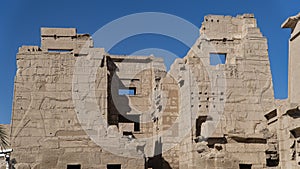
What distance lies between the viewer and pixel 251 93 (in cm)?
1397

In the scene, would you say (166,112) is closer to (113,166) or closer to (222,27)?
(113,166)

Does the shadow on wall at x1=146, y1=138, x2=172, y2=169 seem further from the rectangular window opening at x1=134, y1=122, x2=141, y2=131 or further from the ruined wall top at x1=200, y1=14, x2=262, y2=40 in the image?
the ruined wall top at x1=200, y1=14, x2=262, y2=40

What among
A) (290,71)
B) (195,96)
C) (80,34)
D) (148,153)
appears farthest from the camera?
(80,34)

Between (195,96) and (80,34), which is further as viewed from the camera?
(80,34)

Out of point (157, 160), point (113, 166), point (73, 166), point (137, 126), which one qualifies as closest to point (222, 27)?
point (137, 126)

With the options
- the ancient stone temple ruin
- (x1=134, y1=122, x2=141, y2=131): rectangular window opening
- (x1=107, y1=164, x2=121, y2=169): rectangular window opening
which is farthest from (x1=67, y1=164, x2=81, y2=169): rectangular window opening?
(x1=134, y1=122, x2=141, y2=131): rectangular window opening

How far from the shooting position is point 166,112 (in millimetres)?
15883

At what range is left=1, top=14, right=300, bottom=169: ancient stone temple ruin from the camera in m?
12.0

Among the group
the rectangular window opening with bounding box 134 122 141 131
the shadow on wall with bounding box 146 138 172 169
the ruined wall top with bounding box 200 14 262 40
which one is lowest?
the shadow on wall with bounding box 146 138 172 169

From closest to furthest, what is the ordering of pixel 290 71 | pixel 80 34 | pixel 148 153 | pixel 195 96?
1. pixel 290 71
2. pixel 195 96
3. pixel 148 153
4. pixel 80 34

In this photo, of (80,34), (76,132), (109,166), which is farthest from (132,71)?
(109,166)

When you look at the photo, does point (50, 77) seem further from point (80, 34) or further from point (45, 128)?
point (80, 34)

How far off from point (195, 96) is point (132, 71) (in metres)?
6.60

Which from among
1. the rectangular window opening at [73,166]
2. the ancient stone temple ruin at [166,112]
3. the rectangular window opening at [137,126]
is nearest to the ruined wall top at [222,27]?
the ancient stone temple ruin at [166,112]
